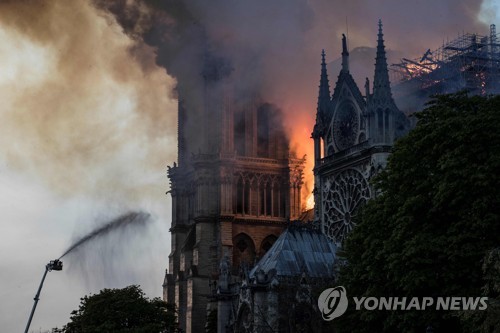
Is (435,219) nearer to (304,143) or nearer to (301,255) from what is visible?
(301,255)

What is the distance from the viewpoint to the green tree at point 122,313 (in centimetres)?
7181

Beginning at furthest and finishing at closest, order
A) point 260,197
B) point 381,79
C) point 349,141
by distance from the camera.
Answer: point 260,197, point 349,141, point 381,79

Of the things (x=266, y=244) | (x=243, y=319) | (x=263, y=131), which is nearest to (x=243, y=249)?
(x=266, y=244)

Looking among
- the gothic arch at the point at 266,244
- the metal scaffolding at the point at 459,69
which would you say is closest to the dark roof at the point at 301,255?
the metal scaffolding at the point at 459,69

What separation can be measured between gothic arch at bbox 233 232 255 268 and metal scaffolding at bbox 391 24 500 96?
2109 cm

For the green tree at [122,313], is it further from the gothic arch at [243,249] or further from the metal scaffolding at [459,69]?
the metal scaffolding at [459,69]

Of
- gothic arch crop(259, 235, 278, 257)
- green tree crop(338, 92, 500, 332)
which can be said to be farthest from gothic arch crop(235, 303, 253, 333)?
gothic arch crop(259, 235, 278, 257)

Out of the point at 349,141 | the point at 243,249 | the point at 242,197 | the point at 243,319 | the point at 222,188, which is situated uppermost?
the point at 349,141

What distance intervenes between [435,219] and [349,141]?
34595 millimetres

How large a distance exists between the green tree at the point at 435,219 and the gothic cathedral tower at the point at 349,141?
82.2ft

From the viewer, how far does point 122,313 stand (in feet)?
237

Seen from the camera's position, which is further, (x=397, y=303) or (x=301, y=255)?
(x=301, y=255)

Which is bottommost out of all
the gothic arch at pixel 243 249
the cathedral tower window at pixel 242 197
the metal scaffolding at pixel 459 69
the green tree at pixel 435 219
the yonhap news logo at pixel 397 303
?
the yonhap news logo at pixel 397 303

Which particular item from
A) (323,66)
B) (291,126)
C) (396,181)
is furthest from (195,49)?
(396,181)
